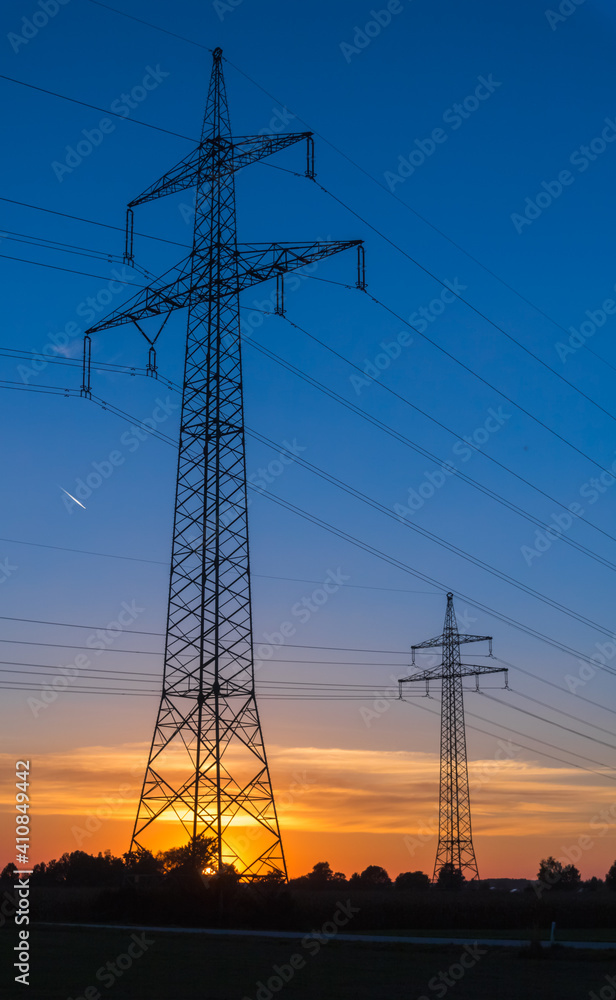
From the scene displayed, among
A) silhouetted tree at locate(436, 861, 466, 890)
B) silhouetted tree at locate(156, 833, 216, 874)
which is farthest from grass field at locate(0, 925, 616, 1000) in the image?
silhouetted tree at locate(436, 861, 466, 890)

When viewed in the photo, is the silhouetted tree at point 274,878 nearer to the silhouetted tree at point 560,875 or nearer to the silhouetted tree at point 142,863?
the silhouetted tree at point 142,863

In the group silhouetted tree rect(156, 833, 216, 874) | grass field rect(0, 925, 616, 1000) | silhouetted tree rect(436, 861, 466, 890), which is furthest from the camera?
silhouetted tree rect(436, 861, 466, 890)

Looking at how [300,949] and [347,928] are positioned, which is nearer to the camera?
[300,949]

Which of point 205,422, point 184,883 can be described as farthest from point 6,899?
point 205,422

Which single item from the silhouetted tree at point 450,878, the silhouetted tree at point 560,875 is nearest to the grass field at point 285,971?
the silhouetted tree at point 450,878

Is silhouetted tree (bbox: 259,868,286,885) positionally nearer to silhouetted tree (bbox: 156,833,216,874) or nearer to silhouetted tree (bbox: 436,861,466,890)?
silhouetted tree (bbox: 156,833,216,874)

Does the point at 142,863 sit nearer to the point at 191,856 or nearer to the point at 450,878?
the point at 191,856

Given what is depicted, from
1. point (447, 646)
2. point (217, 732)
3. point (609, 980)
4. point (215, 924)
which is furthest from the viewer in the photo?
point (447, 646)

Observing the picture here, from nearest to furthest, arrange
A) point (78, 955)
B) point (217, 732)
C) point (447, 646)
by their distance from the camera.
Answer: point (78, 955), point (217, 732), point (447, 646)

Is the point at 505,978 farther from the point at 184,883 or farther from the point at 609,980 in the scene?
the point at 184,883
